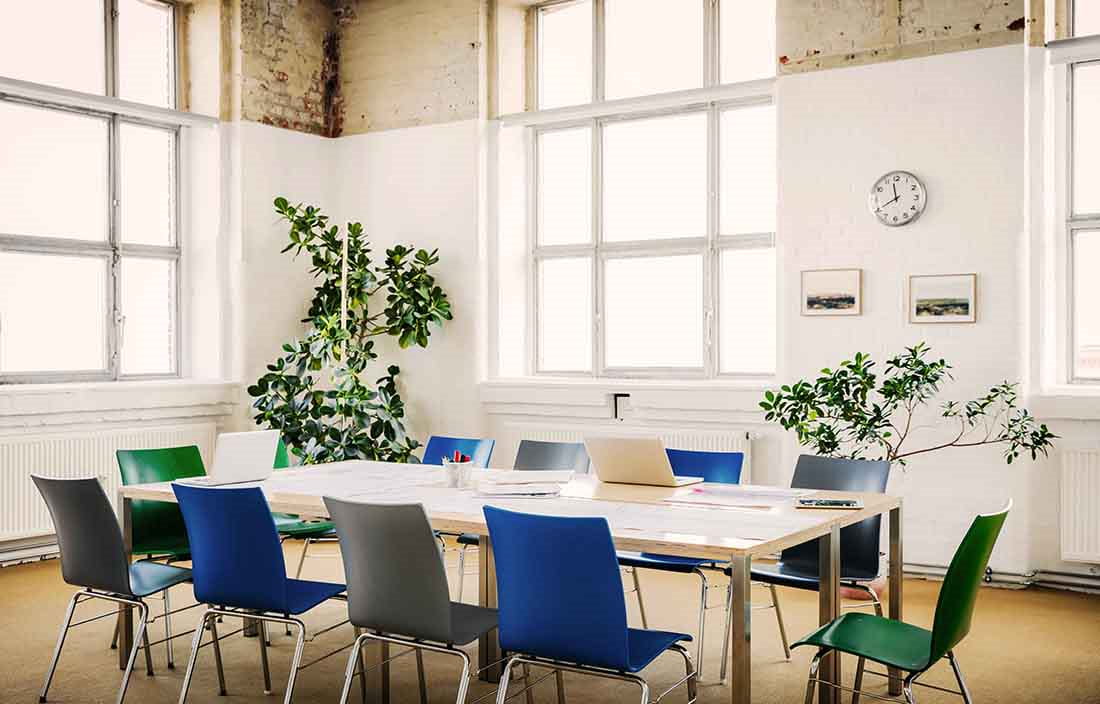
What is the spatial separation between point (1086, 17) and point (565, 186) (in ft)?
11.8

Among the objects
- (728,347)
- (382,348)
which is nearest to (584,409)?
(728,347)

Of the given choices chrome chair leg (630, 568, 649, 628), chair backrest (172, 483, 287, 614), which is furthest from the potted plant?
chair backrest (172, 483, 287, 614)

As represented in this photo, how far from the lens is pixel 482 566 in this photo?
4453 mm

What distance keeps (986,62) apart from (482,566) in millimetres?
4089

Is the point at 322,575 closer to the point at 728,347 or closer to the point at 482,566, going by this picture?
the point at 482,566

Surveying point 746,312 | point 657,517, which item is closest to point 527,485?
point 657,517

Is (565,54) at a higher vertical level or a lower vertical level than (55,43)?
higher

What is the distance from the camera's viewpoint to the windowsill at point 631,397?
23.2 feet

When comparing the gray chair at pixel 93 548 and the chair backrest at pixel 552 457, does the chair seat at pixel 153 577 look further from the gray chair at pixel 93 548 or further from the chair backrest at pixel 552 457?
the chair backrest at pixel 552 457

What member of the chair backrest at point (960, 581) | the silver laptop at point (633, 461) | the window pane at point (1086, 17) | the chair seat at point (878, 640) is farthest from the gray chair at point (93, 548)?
the window pane at point (1086, 17)

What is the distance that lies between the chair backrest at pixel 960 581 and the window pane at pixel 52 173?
6233 millimetres

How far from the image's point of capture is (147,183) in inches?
317

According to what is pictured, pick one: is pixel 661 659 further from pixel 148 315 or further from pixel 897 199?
pixel 148 315

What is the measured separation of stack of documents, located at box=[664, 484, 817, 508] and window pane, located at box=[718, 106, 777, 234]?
11.0ft
